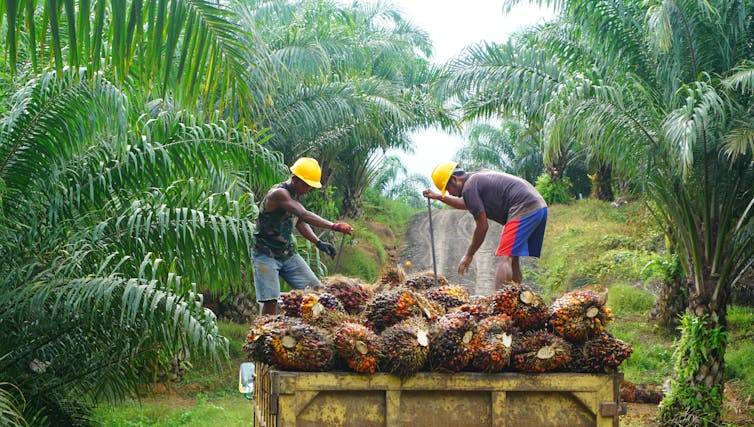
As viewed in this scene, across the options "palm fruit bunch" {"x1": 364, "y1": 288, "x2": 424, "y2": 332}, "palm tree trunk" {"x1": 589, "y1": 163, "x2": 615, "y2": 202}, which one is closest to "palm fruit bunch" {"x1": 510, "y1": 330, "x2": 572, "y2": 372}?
"palm fruit bunch" {"x1": 364, "y1": 288, "x2": 424, "y2": 332}

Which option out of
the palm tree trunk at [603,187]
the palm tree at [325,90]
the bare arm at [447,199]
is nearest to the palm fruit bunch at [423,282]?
the bare arm at [447,199]

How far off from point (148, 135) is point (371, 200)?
952 inches

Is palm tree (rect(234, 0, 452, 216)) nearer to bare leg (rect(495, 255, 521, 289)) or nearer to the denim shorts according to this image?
the denim shorts

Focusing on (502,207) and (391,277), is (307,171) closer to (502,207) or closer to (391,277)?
(391,277)

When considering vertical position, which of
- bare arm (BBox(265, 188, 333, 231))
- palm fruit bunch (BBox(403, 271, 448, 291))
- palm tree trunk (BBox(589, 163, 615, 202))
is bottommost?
palm fruit bunch (BBox(403, 271, 448, 291))

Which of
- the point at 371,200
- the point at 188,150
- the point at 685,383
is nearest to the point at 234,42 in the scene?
the point at 188,150

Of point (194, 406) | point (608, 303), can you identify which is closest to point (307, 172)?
point (194, 406)

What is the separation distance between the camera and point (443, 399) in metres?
4.55

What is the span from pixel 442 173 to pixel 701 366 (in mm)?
4070

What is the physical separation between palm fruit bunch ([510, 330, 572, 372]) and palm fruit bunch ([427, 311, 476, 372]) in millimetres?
269

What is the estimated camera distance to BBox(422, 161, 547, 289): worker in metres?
7.24

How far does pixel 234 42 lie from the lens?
13.3 feet

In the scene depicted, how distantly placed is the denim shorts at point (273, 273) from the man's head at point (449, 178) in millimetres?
1325

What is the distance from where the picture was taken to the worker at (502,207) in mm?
7242
